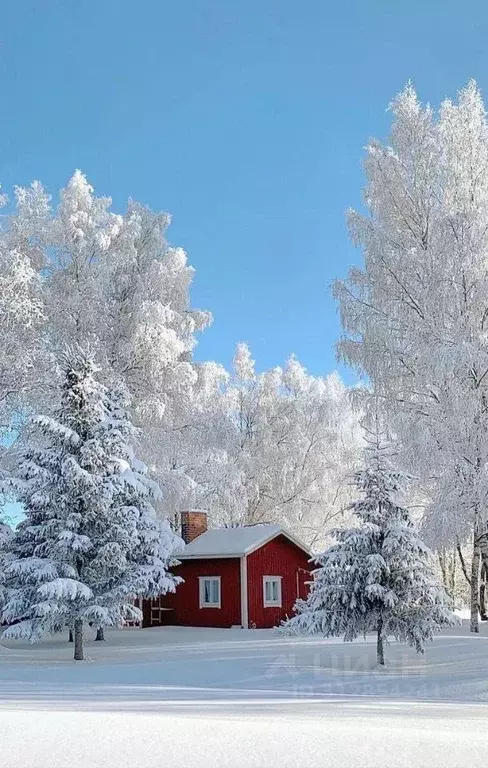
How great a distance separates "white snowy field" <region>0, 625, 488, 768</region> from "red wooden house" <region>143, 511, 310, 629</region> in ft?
16.8

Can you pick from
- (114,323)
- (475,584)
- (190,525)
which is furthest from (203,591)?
(475,584)

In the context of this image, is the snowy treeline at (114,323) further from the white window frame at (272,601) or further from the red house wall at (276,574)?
the white window frame at (272,601)

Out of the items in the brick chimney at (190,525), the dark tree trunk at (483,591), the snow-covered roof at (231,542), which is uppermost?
the brick chimney at (190,525)

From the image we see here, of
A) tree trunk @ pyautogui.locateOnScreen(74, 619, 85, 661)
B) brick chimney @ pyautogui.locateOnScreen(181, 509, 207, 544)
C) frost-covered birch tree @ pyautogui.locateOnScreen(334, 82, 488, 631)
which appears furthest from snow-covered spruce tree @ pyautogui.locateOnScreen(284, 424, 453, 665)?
brick chimney @ pyautogui.locateOnScreen(181, 509, 207, 544)

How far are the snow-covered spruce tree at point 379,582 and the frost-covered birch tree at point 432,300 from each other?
3.23 meters

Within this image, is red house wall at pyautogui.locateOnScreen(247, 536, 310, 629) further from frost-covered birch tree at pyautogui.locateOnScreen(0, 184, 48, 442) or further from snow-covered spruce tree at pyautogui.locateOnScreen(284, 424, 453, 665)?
snow-covered spruce tree at pyautogui.locateOnScreen(284, 424, 453, 665)

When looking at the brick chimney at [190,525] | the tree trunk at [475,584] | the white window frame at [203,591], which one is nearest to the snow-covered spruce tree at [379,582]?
the tree trunk at [475,584]

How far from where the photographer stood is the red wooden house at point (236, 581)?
87.3 feet

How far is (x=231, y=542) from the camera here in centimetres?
2750

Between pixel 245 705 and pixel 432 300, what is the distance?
12497 millimetres

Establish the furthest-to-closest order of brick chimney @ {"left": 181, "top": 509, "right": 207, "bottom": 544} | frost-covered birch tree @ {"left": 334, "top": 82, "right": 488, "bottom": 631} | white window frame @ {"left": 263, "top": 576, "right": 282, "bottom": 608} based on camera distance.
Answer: brick chimney @ {"left": 181, "top": 509, "right": 207, "bottom": 544} → white window frame @ {"left": 263, "top": 576, "right": 282, "bottom": 608} → frost-covered birch tree @ {"left": 334, "top": 82, "right": 488, "bottom": 631}

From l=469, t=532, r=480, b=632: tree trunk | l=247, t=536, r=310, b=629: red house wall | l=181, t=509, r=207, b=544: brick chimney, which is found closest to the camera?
l=469, t=532, r=480, b=632: tree trunk

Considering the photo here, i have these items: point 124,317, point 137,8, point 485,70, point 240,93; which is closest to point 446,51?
point 485,70

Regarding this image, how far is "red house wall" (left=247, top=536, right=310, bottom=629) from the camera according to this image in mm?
26812
